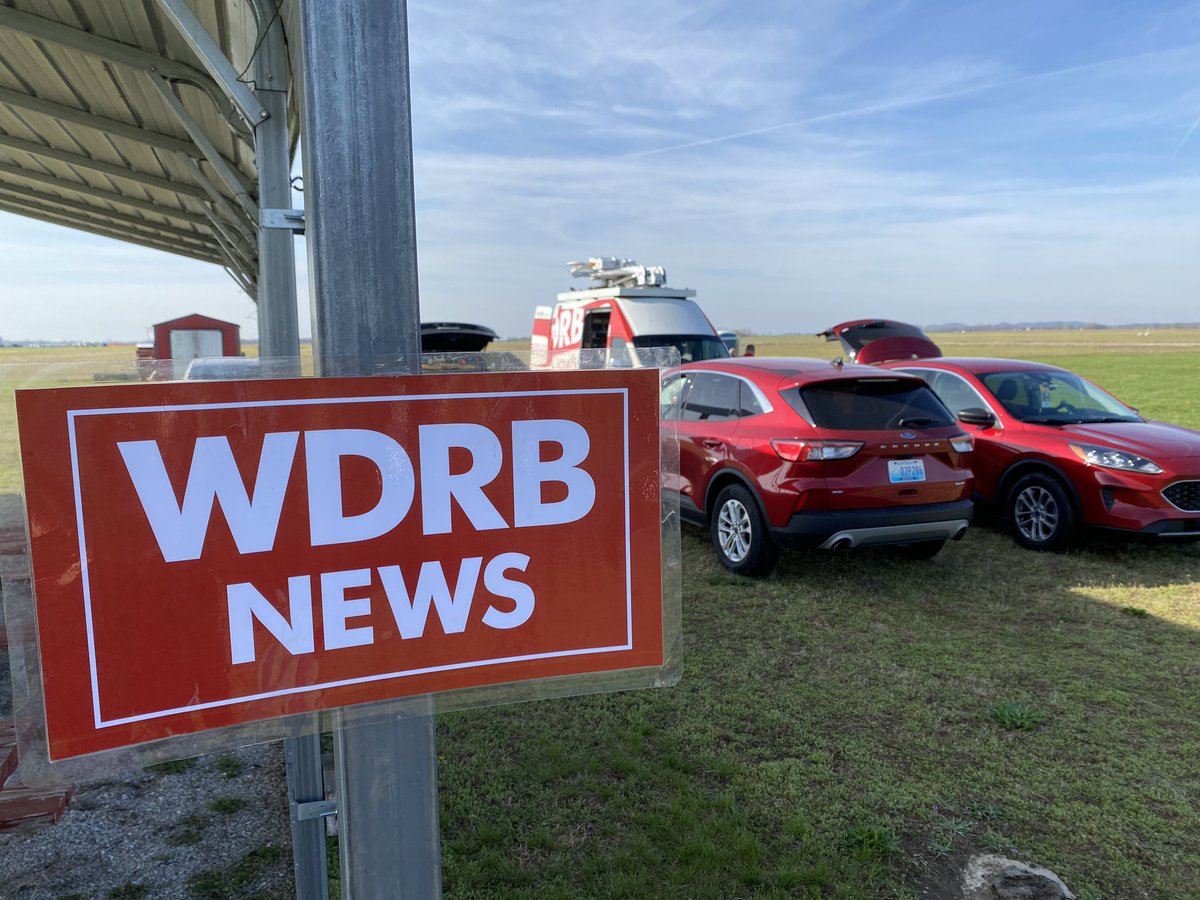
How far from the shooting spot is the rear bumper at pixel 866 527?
5.94 meters

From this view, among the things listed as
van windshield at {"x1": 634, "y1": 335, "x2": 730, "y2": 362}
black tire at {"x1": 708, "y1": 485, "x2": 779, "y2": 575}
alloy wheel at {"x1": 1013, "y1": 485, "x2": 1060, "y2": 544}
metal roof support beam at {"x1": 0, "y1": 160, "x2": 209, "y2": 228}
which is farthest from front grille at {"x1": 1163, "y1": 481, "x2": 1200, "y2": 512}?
metal roof support beam at {"x1": 0, "y1": 160, "x2": 209, "y2": 228}

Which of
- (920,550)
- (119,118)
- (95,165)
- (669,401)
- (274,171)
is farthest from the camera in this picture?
(95,165)

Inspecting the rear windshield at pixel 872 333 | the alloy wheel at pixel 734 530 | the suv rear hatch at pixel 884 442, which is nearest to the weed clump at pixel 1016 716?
the suv rear hatch at pixel 884 442

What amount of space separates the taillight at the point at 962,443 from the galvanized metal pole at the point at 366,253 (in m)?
5.84

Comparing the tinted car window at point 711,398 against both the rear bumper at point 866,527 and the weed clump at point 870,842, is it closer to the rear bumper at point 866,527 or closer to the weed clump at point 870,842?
the rear bumper at point 866,527

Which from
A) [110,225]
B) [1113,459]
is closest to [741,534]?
[1113,459]

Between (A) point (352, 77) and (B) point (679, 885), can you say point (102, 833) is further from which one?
(A) point (352, 77)

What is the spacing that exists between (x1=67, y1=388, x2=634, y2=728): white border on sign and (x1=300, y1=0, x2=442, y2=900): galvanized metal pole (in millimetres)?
61

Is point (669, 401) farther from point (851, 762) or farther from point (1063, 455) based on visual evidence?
point (1063, 455)

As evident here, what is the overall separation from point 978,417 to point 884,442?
2.27 metres

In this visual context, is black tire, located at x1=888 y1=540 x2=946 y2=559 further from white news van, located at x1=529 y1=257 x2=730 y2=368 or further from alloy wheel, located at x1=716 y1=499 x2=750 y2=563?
white news van, located at x1=529 y1=257 x2=730 y2=368

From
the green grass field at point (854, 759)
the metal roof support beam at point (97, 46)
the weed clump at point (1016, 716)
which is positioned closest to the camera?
the green grass field at point (854, 759)

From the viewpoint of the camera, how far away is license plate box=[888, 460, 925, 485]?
6.07 m

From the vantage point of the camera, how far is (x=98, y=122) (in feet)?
22.2
